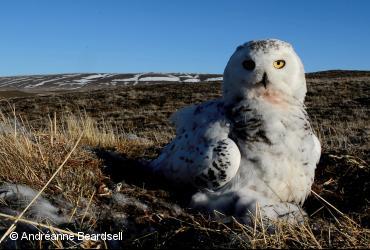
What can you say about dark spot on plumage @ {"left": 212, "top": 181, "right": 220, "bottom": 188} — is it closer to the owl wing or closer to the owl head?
the owl wing

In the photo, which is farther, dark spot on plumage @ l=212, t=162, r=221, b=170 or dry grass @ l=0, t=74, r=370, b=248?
dark spot on plumage @ l=212, t=162, r=221, b=170

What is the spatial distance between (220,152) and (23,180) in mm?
1676

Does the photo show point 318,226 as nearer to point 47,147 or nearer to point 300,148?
point 300,148

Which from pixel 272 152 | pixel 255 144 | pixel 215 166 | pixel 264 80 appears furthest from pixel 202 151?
pixel 264 80

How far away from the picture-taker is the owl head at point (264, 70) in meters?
4.13

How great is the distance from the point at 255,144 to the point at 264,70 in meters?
0.64

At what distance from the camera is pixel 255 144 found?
4098 mm

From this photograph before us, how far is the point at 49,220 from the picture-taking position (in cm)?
338

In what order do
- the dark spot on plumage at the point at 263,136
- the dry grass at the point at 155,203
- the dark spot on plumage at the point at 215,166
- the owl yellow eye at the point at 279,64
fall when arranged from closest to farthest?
the dry grass at the point at 155,203 < the dark spot on plumage at the point at 215,166 < the dark spot on plumage at the point at 263,136 < the owl yellow eye at the point at 279,64

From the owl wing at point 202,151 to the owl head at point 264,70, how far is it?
1.03 feet

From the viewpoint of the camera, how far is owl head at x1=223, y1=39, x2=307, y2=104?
413 cm

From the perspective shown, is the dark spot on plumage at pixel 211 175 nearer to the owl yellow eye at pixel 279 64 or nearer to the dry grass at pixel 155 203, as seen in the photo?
the dry grass at pixel 155 203

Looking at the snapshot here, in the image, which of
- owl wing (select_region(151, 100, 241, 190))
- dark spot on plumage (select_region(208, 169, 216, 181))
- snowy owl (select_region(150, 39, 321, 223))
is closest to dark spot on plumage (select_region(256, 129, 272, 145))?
snowy owl (select_region(150, 39, 321, 223))

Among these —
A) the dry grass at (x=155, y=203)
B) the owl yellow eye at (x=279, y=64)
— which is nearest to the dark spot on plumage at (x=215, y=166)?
the dry grass at (x=155, y=203)
